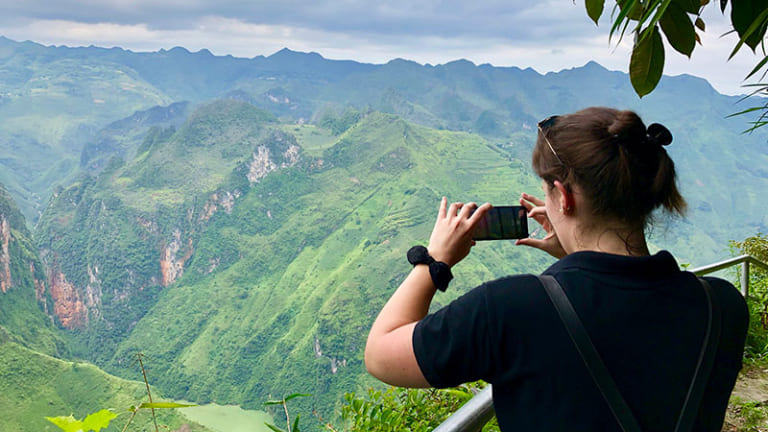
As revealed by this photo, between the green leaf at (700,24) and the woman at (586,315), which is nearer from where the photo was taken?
the woman at (586,315)

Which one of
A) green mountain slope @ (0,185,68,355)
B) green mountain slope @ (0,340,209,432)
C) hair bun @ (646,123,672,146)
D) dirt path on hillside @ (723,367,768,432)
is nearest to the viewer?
hair bun @ (646,123,672,146)

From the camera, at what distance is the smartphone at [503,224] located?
0.75 metres

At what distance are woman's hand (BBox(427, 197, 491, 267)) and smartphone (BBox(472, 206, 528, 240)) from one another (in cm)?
3

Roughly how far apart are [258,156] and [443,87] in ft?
303

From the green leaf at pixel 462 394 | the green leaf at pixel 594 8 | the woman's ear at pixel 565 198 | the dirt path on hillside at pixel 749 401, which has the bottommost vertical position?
the dirt path on hillside at pixel 749 401

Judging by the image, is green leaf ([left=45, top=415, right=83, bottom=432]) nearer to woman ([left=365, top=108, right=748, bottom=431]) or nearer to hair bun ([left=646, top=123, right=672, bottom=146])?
woman ([left=365, top=108, right=748, bottom=431])

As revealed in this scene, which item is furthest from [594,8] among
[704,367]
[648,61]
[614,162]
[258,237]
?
[258,237]

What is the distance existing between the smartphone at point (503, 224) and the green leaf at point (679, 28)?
29 centimetres

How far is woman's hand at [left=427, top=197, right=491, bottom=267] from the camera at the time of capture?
→ 2.17ft

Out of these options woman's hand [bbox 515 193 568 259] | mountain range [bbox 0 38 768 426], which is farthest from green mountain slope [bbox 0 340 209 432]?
woman's hand [bbox 515 193 568 259]

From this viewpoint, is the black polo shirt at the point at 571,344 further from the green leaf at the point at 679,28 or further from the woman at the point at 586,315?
the green leaf at the point at 679,28

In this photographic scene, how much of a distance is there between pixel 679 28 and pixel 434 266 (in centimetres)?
43

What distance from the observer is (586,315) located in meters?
0.54

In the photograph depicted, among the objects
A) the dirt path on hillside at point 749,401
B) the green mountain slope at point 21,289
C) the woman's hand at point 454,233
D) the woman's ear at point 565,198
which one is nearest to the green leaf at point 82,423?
the woman's hand at point 454,233
